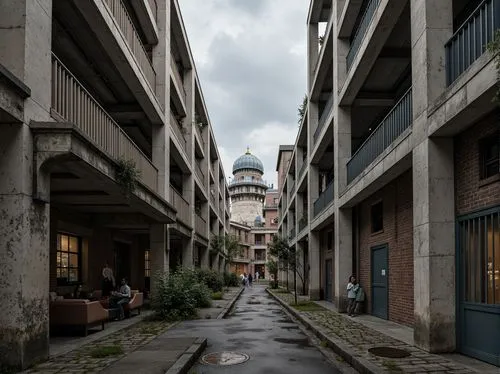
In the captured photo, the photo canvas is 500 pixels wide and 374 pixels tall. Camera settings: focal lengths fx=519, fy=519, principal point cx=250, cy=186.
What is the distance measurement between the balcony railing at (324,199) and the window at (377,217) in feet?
13.8

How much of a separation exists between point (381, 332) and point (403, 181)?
13.9ft

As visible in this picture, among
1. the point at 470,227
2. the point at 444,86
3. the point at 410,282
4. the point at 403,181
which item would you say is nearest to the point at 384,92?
the point at 403,181

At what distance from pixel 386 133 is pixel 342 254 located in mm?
6356

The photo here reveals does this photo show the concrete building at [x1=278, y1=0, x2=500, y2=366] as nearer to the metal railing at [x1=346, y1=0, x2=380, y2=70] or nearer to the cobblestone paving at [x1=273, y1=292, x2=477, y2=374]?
the metal railing at [x1=346, y1=0, x2=380, y2=70]

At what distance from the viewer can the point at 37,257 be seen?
27.1ft

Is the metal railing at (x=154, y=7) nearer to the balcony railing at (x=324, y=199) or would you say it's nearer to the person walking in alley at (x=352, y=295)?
the balcony railing at (x=324, y=199)

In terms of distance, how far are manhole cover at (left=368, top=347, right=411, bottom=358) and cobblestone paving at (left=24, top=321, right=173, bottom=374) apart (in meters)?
4.64

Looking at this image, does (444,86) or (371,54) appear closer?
(444,86)

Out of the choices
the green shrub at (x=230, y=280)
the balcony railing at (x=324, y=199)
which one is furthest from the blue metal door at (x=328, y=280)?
the green shrub at (x=230, y=280)

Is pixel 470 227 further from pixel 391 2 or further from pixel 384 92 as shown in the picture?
pixel 384 92

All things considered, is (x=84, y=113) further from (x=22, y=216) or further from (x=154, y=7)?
(x=154, y=7)

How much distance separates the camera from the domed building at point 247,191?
103 meters

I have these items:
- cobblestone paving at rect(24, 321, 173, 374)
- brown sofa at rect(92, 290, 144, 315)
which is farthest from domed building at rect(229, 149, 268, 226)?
cobblestone paving at rect(24, 321, 173, 374)

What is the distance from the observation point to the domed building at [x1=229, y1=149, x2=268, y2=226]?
103 m
